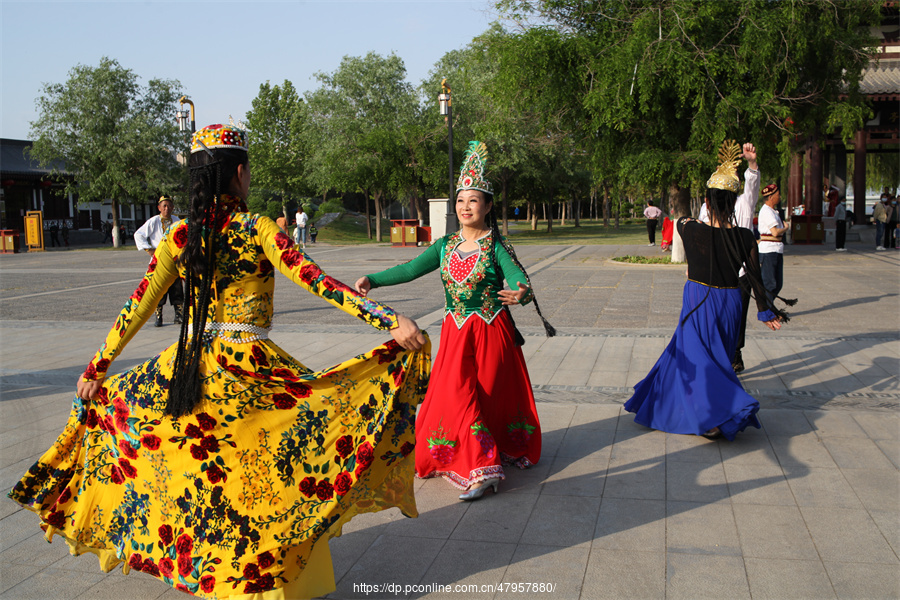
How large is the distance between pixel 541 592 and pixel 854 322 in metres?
8.35

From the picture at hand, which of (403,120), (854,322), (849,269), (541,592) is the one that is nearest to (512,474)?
(541,592)

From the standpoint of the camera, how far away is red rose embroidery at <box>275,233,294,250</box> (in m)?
2.74

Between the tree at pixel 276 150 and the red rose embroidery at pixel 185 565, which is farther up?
the tree at pixel 276 150

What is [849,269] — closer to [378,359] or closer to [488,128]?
[488,128]

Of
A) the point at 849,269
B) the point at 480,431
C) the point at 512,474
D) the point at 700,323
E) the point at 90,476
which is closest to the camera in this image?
the point at 90,476

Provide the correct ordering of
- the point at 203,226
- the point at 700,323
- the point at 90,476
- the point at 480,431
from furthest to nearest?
the point at 700,323
the point at 480,431
the point at 90,476
the point at 203,226

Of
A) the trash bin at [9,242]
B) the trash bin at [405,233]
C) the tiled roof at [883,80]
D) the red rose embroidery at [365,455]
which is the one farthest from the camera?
the trash bin at [9,242]

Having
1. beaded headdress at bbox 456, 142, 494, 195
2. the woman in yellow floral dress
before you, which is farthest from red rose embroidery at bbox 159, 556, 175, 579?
beaded headdress at bbox 456, 142, 494, 195

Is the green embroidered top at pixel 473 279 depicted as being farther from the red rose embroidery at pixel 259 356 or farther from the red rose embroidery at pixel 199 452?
the red rose embroidery at pixel 199 452

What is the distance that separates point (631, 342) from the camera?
8.58m

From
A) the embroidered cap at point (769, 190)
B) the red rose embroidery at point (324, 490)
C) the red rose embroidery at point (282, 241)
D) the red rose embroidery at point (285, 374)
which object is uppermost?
the embroidered cap at point (769, 190)

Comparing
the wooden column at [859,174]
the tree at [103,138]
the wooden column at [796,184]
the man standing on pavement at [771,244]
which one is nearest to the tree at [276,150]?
the tree at [103,138]

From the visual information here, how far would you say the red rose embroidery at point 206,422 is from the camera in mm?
2744

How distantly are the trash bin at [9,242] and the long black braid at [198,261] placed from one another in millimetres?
36388
